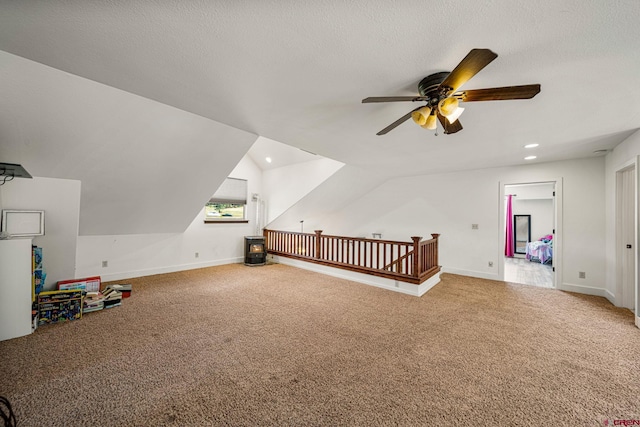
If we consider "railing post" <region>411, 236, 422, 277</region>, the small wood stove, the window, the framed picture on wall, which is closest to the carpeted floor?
"railing post" <region>411, 236, 422, 277</region>

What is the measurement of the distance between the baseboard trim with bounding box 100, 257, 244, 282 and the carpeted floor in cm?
143

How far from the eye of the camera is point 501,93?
1.63 meters

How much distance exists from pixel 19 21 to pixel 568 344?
4.98 m

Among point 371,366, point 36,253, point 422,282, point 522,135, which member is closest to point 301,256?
point 422,282

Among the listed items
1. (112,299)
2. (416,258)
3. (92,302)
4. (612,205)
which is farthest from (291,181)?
(612,205)

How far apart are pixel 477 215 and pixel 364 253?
2.68 metres

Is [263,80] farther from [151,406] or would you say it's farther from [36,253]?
[36,253]

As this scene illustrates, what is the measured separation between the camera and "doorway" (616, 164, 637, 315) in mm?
3361

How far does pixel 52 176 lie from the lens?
2.97m

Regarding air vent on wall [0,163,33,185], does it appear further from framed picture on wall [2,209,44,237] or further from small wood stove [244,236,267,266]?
small wood stove [244,236,267,266]

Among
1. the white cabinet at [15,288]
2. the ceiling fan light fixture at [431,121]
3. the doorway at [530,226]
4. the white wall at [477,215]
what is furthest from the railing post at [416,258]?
the white cabinet at [15,288]

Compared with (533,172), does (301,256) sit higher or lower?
lower

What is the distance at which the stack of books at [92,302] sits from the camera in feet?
10.2

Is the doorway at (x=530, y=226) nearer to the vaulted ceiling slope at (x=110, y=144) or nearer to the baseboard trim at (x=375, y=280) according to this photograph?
the baseboard trim at (x=375, y=280)
